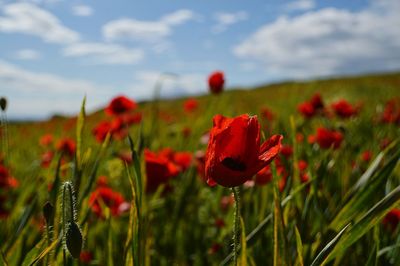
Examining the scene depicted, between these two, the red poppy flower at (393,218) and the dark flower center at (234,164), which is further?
the red poppy flower at (393,218)

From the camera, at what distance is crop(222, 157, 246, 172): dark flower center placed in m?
0.64

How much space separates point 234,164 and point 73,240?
0.25 m

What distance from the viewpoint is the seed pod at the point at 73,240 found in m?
0.58

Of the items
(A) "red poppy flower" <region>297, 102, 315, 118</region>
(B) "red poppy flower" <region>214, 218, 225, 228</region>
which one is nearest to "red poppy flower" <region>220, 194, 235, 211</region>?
(B) "red poppy flower" <region>214, 218, 225, 228</region>

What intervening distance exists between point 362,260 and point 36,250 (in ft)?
2.42

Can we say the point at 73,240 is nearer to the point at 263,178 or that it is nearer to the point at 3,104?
the point at 3,104

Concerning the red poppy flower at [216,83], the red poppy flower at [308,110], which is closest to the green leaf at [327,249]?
the red poppy flower at [216,83]

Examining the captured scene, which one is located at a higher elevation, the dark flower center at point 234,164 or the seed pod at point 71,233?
the dark flower center at point 234,164

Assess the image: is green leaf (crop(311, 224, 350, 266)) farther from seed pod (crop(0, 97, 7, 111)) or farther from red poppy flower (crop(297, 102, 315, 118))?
red poppy flower (crop(297, 102, 315, 118))

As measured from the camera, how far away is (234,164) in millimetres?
648

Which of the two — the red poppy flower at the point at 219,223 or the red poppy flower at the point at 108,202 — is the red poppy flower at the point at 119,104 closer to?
the red poppy flower at the point at 108,202

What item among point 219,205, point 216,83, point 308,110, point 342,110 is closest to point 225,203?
point 219,205

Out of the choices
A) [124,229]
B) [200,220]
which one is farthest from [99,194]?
[200,220]

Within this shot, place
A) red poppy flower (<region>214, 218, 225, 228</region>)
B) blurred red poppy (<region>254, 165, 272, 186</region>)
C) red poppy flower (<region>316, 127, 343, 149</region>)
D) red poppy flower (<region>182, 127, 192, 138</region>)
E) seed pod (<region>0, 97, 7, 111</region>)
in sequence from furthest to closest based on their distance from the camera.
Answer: red poppy flower (<region>182, 127, 192, 138</region>) < red poppy flower (<region>316, 127, 343, 149</region>) < red poppy flower (<region>214, 218, 225, 228</region>) < blurred red poppy (<region>254, 165, 272, 186</region>) < seed pod (<region>0, 97, 7, 111</region>)
